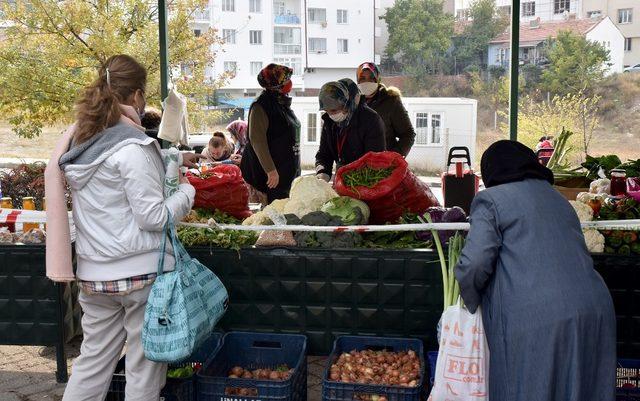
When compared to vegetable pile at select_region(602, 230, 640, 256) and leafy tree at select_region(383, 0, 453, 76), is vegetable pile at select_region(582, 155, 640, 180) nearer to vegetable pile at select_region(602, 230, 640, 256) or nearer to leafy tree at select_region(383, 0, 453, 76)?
vegetable pile at select_region(602, 230, 640, 256)

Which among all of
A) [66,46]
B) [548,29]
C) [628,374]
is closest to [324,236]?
[628,374]

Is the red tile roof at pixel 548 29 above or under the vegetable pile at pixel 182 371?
above

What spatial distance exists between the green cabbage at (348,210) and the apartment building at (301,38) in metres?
45.6

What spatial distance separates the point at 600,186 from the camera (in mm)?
5234

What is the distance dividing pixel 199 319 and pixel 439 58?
130 feet

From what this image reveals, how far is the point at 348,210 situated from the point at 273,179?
176 centimetres

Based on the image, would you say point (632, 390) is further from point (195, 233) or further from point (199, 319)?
point (195, 233)

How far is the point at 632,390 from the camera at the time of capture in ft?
11.3

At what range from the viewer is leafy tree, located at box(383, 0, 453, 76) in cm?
4116

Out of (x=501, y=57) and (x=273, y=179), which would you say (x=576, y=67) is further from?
(x=273, y=179)

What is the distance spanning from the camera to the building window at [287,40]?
5594 cm

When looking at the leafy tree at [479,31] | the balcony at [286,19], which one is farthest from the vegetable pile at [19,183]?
the balcony at [286,19]

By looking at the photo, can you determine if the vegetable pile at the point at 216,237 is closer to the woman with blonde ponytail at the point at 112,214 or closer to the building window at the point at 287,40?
the woman with blonde ponytail at the point at 112,214

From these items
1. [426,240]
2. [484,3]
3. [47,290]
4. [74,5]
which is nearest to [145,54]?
[74,5]
